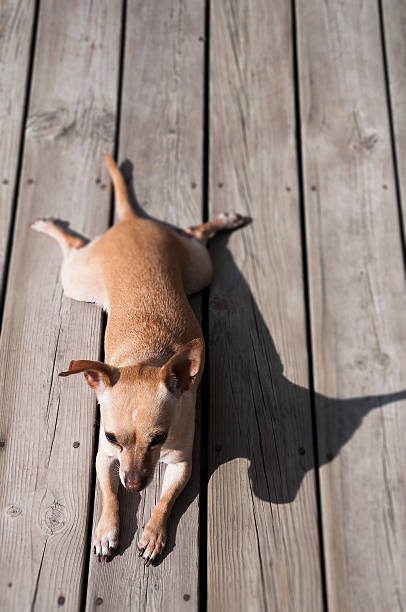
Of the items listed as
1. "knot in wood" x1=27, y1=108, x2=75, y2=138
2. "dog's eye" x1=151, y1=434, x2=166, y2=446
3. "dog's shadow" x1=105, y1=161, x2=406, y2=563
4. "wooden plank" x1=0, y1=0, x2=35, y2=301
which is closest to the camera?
"dog's eye" x1=151, y1=434, x2=166, y2=446

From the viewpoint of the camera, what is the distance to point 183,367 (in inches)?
92.7

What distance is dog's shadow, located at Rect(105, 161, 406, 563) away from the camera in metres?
2.79

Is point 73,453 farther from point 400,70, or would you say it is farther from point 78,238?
point 400,70

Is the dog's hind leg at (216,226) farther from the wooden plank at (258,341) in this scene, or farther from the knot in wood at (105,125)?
the knot in wood at (105,125)

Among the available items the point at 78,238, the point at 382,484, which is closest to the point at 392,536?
the point at 382,484

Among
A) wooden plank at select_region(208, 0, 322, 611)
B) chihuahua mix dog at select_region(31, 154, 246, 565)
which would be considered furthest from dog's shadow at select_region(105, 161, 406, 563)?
chihuahua mix dog at select_region(31, 154, 246, 565)

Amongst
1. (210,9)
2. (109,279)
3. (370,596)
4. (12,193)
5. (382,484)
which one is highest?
(210,9)

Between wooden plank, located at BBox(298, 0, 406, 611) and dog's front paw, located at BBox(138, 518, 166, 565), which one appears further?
wooden plank, located at BBox(298, 0, 406, 611)

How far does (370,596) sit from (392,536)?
295 mm

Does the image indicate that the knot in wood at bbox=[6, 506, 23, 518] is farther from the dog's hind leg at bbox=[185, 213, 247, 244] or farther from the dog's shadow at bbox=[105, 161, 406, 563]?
the dog's hind leg at bbox=[185, 213, 247, 244]

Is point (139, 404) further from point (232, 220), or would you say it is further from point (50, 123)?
point (50, 123)

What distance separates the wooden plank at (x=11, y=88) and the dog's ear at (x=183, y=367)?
1.45 m

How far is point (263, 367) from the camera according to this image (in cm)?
308

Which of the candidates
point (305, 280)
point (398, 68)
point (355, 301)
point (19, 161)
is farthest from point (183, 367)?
point (398, 68)
